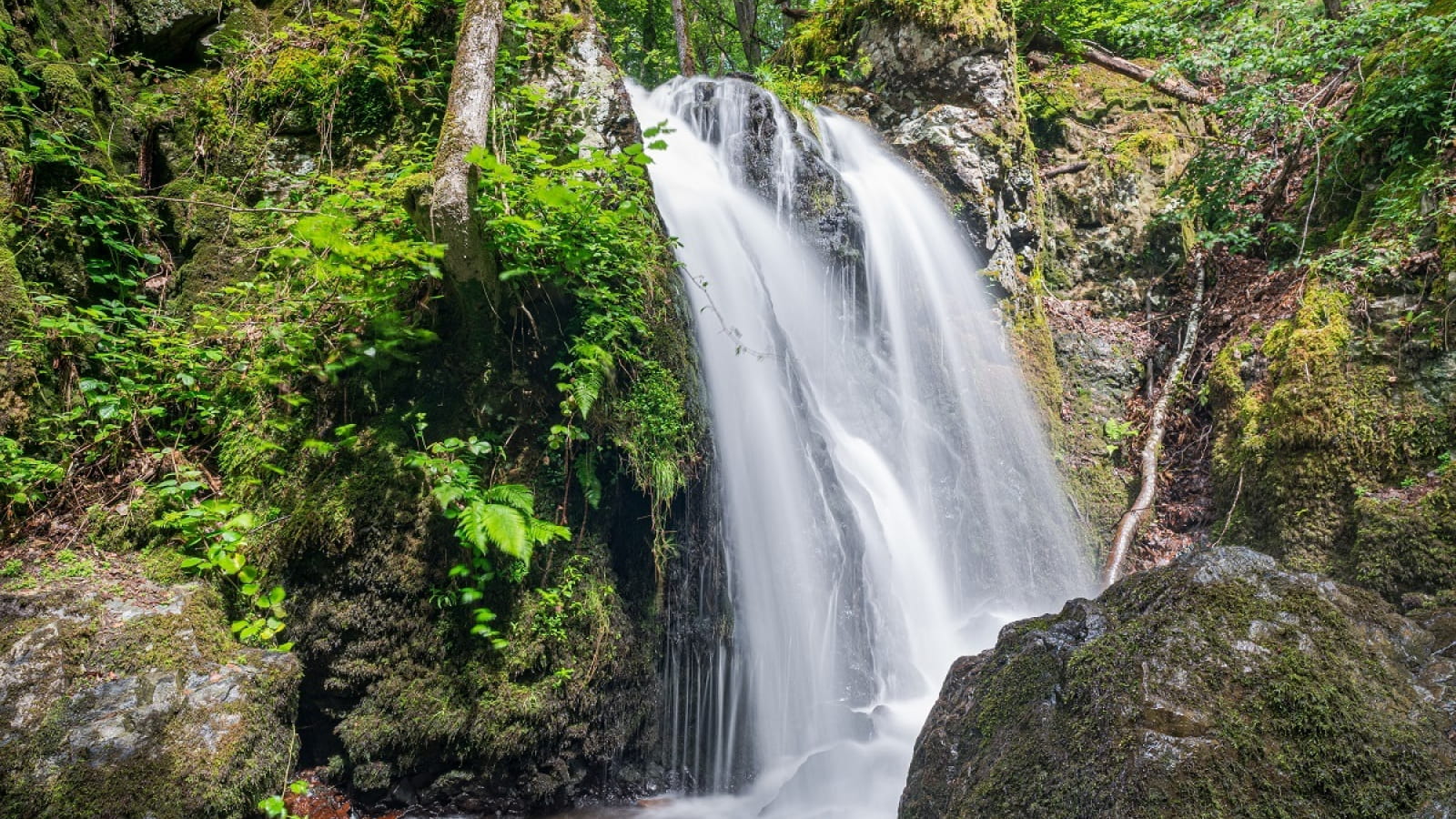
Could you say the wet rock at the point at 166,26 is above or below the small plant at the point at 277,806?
above

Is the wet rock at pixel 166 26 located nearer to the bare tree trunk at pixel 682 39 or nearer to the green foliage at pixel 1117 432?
the bare tree trunk at pixel 682 39

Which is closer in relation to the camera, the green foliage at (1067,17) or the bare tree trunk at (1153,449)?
the bare tree trunk at (1153,449)

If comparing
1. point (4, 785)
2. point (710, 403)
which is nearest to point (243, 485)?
point (4, 785)

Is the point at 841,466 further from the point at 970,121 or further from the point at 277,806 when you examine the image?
the point at 970,121

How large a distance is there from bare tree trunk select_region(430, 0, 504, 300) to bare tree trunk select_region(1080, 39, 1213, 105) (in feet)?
30.7

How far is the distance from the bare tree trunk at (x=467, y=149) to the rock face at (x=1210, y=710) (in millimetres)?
3236

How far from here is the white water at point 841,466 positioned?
448 cm

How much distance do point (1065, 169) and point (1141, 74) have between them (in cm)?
255

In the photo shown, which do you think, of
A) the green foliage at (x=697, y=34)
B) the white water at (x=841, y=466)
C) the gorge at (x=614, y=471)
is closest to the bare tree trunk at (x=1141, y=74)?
the gorge at (x=614, y=471)

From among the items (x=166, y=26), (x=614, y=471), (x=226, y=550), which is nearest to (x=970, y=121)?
(x=614, y=471)

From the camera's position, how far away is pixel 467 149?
340 centimetres

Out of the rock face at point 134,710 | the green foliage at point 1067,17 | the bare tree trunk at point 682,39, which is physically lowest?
the rock face at point 134,710

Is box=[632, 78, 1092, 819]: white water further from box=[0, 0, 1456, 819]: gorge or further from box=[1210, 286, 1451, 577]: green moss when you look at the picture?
box=[1210, 286, 1451, 577]: green moss

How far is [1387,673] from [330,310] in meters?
4.97
